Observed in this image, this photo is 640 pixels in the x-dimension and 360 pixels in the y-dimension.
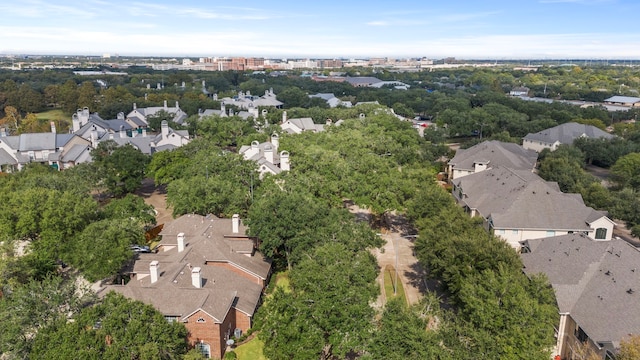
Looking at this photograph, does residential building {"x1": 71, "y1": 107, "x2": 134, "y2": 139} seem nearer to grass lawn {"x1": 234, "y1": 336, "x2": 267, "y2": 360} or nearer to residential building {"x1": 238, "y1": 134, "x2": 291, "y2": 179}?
residential building {"x1": 238, "y1": 134, "x2": 291, "y2": 179}

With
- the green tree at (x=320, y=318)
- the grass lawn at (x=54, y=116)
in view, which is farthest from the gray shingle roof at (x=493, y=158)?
the grass lawn at (x=54, y=116)

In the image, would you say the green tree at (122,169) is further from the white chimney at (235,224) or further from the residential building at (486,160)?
the residential building at (486,160)

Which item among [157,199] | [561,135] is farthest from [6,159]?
[561,135]

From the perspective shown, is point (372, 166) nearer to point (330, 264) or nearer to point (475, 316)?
point (330, 264)

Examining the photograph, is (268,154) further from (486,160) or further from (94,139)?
(94,139)

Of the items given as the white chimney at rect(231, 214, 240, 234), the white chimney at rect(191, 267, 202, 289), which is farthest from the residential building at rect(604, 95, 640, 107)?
the white chimney at rect(191, 267, 202, 289)

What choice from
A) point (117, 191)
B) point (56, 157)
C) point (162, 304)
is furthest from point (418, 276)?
point (56, 157)
